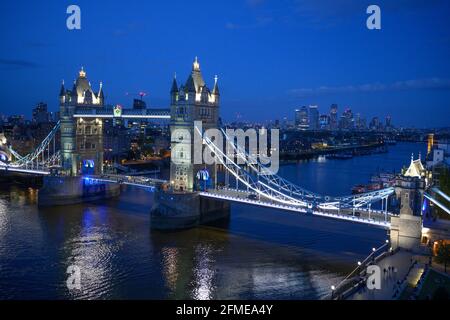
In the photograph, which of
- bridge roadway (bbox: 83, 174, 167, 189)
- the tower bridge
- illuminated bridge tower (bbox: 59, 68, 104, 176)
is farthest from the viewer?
illuminated bridge tower (bbox: 59, 68, 104, 176)

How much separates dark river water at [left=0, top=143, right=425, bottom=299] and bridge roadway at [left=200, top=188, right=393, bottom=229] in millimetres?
1714

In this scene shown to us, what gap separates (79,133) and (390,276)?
1096 inches

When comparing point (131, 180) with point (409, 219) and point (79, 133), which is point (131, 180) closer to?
point (79, 133)

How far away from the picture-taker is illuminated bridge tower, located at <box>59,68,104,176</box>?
121ft

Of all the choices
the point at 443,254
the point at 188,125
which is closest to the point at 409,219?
the point at 443,254

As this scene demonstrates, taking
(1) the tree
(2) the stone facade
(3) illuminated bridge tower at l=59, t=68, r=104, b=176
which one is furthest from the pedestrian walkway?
(3) illuminated bridge tower at l=59, t=68, r=104, b=176

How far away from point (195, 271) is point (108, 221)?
1075 cm

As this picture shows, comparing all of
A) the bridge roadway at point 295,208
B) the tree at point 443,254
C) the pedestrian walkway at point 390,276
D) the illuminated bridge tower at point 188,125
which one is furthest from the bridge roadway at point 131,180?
the tree at point 443,254

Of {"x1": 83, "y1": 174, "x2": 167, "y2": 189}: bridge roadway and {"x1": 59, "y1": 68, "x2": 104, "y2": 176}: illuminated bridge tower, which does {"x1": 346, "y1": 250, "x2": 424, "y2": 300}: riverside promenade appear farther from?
{"x1": 59, "y1": 68, "x2": 104, "y2": 176}: illuminated bridge tower

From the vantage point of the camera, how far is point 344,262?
21109 mm

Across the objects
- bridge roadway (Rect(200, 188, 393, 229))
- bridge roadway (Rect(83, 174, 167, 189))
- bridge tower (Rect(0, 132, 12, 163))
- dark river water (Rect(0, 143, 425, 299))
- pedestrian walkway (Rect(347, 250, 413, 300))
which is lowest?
dark river water (Rect(0, 143, 425, 299))

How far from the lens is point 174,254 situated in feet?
74.5

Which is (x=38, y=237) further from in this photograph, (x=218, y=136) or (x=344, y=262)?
(x=344, y=262)
